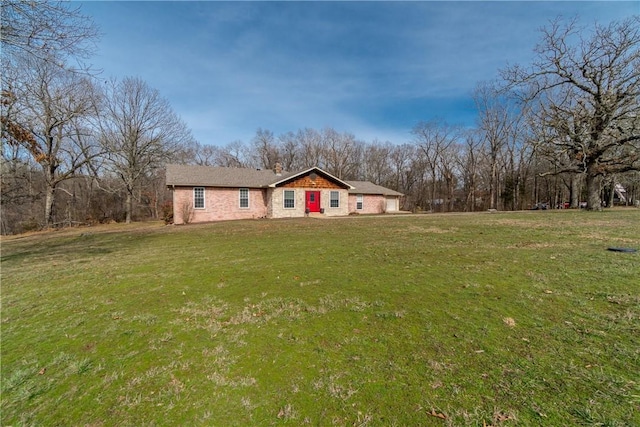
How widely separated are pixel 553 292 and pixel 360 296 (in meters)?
3.05

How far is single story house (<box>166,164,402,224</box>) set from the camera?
833 inches

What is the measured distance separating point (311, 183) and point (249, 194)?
576cm

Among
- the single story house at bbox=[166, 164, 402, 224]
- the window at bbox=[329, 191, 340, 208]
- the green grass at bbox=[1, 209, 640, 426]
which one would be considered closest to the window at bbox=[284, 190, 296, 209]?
the single story house at bbox=[166, 164, 402, 224]

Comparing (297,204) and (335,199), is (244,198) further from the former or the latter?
→ (335,199)

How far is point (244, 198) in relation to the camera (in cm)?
2344

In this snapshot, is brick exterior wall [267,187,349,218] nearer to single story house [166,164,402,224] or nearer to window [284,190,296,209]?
single story house [166,164,402,224]

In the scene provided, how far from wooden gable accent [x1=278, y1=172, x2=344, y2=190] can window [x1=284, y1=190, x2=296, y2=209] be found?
544mm

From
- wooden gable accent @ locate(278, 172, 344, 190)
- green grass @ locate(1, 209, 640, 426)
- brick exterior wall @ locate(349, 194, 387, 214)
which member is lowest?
green grass @ locate(1, 209, 640, 426)

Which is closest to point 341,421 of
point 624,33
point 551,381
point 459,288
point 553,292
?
point 551,381

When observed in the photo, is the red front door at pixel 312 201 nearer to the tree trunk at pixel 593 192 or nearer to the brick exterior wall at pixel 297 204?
the brick exterior wall at pixel 297 204

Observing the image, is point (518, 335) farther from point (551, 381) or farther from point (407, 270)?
point (407, 270)

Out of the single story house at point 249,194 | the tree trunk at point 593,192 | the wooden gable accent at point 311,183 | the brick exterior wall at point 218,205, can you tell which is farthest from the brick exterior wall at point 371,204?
the tree trunk at point 593,192

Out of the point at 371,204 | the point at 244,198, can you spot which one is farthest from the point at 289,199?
the point at 371,204

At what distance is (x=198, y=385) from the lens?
97.6 inches
